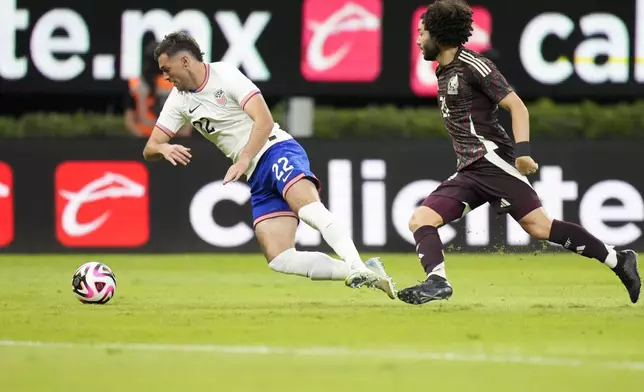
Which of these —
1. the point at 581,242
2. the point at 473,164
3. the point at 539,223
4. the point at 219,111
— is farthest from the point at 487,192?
the point at 219,111

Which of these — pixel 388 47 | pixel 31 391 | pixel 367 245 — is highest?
pixel 388 47

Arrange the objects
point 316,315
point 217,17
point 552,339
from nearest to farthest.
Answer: point 552,339
point 316,315
point 217,17

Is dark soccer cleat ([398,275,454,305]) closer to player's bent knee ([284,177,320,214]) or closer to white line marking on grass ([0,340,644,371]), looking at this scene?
player's bent knee ([284,177,320,214])

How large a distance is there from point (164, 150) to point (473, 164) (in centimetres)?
198

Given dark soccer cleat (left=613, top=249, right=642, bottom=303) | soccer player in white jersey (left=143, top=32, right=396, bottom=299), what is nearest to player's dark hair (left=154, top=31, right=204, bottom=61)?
soccer player in white jersey (left=143, top=32, right=396, bottom=299)

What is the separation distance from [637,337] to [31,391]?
3.32 m

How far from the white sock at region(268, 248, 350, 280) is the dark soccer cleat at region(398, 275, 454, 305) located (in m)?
0.57

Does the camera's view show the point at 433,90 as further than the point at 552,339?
Yes

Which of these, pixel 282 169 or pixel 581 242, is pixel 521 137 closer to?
pixel 581 242

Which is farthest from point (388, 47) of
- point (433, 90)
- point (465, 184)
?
point (465, 184)

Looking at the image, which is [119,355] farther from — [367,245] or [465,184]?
[367,245]

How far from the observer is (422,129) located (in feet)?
63.8

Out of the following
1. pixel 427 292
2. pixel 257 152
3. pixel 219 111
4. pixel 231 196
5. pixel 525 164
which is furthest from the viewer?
pixel 231 196

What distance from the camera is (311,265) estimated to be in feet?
31.6
